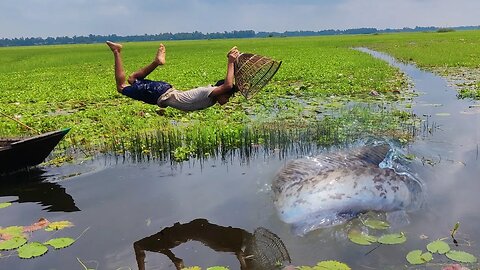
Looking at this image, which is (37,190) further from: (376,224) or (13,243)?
(376,224)

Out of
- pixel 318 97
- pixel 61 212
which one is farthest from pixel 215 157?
pixel 318 97

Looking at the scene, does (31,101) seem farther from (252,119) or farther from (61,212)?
(61,212)

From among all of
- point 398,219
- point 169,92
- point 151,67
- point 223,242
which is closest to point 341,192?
point 398,219

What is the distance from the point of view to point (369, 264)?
14.7ft

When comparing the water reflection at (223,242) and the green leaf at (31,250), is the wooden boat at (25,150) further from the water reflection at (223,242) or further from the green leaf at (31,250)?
the water reflection at (223,242)

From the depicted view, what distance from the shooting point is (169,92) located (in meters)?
5.90

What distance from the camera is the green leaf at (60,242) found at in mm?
5223

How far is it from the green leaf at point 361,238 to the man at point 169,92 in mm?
2112

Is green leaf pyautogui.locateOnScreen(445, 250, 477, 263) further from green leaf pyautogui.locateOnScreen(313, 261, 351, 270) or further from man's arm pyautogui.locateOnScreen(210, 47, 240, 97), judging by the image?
man's arm pyautogui.locateOnScreen(210, 47, 240, 97)

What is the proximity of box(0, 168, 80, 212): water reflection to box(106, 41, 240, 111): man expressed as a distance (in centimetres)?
183

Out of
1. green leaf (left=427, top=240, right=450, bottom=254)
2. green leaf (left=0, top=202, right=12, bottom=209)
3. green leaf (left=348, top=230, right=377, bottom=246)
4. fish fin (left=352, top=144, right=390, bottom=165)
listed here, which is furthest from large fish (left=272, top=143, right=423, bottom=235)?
green leaf (left=0, top=202, right=12, bottom=209)

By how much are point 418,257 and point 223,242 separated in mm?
2001

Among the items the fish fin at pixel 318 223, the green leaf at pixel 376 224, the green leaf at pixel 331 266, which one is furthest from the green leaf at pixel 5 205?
the green leaf at pixel 376 224

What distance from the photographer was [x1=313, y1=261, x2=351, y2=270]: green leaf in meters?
4.34
